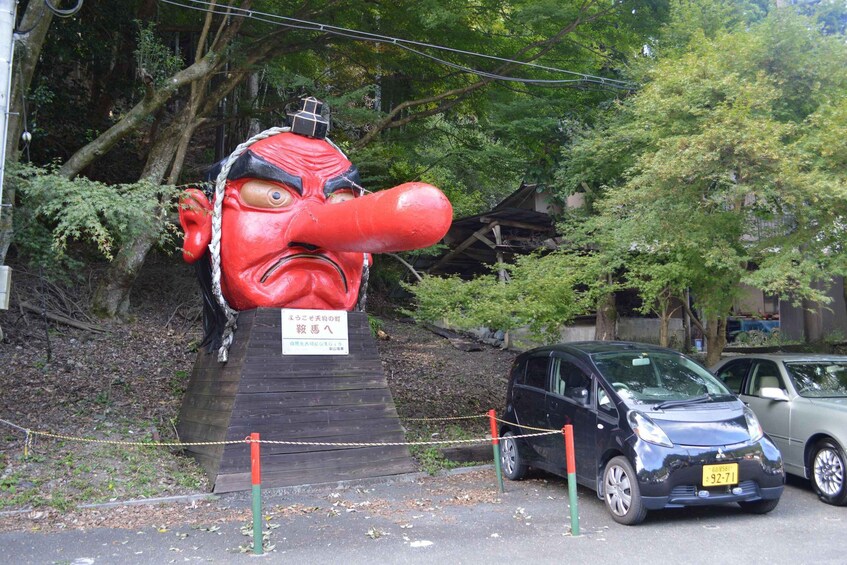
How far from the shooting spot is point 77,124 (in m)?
14.3

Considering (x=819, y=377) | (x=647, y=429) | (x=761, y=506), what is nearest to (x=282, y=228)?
(x=647, y=429)

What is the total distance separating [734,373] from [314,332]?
17.1 feet

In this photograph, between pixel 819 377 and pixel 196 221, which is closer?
pixel 196 221

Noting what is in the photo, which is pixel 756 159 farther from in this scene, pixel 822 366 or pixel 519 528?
pixel 519 528

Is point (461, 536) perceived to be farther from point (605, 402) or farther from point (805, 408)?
point (805, 408)

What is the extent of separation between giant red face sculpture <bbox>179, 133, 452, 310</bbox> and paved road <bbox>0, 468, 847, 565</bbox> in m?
2.11

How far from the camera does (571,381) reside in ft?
25.3

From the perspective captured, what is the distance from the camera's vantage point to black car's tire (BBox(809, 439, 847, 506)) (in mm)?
7016

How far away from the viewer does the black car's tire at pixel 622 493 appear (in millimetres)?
6242

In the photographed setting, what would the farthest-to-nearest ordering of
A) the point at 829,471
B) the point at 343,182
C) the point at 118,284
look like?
1. the point at 118,284
2. the point at 343,182
3. the point at 829,471

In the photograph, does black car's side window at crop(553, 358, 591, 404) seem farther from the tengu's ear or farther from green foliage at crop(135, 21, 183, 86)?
green foliage at crop(135, 21, 183, 86)

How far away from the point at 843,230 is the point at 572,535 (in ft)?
17.0

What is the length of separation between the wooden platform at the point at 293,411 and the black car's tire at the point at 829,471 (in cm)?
Answer: 424

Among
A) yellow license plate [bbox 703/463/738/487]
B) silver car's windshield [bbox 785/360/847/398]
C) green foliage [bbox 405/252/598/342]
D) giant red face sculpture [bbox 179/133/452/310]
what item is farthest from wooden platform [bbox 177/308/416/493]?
silver car's windshield [bbox 785/360/847/398]
